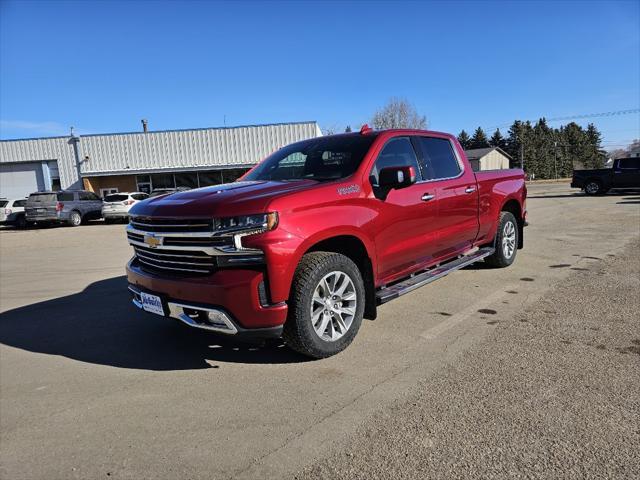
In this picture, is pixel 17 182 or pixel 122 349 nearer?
pixel 122 349

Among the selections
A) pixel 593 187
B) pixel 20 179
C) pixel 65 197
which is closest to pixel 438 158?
pixel 65 197

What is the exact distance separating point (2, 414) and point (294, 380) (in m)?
2.10

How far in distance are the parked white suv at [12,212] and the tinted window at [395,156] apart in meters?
22.5

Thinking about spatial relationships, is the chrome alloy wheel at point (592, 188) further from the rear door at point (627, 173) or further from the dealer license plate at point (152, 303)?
the dealer license plate at point (152, 303)

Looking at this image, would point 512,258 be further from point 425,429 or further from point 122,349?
point 122,349

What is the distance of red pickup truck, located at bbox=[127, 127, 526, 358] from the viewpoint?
3283mm

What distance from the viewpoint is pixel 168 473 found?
7.88ft

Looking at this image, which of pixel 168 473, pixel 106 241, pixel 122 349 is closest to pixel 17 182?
pixel 106 241

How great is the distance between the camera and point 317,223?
3555mm

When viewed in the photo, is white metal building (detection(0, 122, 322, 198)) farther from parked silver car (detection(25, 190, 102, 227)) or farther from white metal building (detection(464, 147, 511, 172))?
white metal building (detection(464, 147, 511, 172))

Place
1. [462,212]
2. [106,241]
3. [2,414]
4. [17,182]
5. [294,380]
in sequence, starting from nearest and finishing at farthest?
[2,414] < [294,380] < [462,212] < [106,241] < [17,182]

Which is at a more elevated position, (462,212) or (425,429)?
(462,212)

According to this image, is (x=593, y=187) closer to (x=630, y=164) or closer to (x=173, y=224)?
(x=630, y=164)

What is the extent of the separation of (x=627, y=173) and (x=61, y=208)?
2778cm
